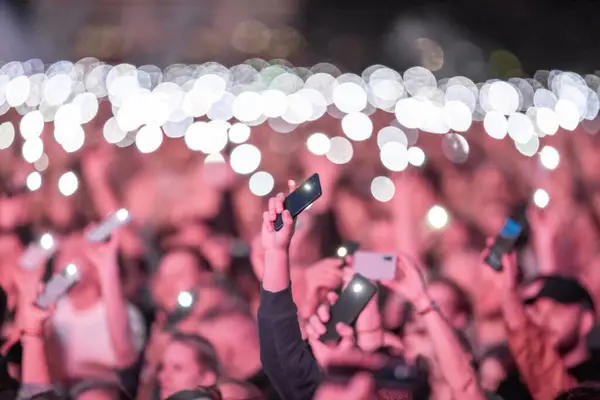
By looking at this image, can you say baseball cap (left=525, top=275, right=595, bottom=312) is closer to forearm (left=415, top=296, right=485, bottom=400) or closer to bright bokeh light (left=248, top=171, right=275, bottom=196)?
forearm (left=415, top=296, right=485, bottom=400)

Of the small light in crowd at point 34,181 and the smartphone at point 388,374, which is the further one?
the small light in crowd at point 34,181

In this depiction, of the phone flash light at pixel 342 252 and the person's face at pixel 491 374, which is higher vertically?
the phone flash light at pixel 342 252

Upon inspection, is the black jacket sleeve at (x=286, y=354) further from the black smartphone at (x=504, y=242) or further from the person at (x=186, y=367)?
the black smartphone at (x=504, y=242)

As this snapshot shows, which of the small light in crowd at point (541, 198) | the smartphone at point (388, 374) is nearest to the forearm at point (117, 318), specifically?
the smartphone at point (388, 374)

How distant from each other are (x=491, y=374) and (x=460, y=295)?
126 mm

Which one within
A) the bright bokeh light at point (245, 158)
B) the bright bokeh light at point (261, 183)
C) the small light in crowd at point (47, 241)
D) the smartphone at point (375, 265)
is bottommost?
the small light in crowd at point (47, 241)

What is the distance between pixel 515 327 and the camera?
912 millimetres

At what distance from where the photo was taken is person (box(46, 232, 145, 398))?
901 mm

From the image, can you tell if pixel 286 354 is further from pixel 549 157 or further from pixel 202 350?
pixel 549 157

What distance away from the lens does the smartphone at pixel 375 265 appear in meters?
0.90

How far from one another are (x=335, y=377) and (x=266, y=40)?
0.68m

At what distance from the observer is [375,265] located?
90 cm

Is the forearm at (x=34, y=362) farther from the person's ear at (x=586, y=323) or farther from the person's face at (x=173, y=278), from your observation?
the person's ear at (x=586, y=323)

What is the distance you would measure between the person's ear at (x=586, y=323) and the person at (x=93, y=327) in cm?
69
